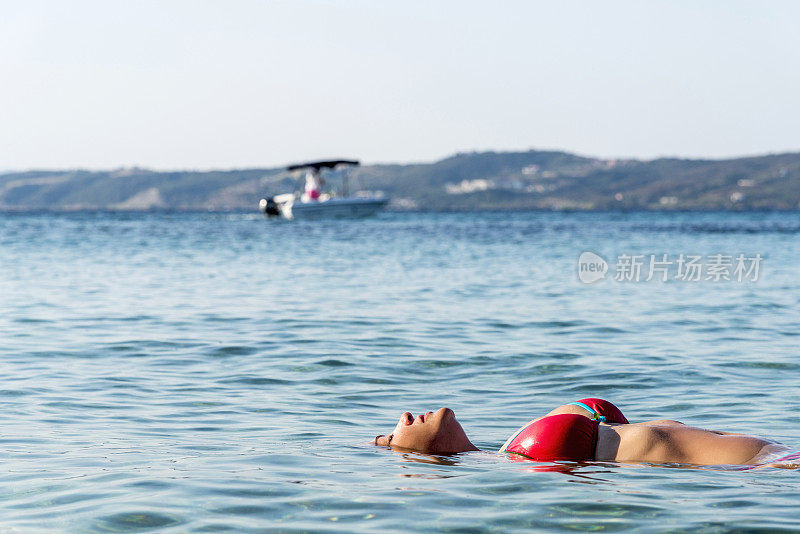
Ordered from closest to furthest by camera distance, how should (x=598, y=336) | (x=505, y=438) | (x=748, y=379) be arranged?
(x=505, y=438), (x=748, y=379), (x=598, y=336)

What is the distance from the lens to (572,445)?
264 inches

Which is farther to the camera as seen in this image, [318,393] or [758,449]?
[318,393]

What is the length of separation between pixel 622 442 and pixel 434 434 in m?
1.29

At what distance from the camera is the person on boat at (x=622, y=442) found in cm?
660

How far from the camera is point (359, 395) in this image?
998cm

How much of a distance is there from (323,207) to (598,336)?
7040 cm

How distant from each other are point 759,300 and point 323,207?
65.6 metres

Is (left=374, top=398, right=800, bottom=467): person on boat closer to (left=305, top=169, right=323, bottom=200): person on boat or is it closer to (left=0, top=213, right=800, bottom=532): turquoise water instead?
(left=0, top=213, right=800, bottom=532): turquoise water

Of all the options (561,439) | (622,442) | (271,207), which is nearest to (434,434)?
(561,439)

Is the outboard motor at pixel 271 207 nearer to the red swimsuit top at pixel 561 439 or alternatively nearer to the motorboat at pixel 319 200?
the motorboat at pixel 319 200

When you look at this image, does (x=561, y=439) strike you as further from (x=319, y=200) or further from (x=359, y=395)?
(x=319, y=200)

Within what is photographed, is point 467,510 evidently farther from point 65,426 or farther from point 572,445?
point 65,426

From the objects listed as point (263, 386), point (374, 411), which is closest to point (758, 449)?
point (374, 411)

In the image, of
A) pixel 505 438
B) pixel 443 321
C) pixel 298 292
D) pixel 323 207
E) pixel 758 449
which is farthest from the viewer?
pixel 323 207
